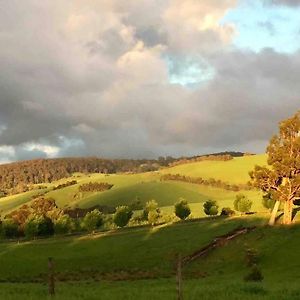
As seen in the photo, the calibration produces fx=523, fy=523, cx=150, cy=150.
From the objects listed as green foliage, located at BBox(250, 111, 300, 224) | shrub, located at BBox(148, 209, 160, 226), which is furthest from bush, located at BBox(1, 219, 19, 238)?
green foliage, located at BBox(250, 111, 300, 224)

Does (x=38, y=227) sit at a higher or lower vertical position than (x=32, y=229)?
higher

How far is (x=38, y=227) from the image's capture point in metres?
146

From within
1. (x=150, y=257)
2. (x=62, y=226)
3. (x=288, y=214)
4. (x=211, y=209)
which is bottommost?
(x=62, y=226)

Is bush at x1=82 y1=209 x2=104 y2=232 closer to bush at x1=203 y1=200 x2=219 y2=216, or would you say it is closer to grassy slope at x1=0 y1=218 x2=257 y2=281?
bush at x1=203 y1=200 x2=219 y2=216

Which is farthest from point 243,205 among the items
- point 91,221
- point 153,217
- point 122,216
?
point 91,221

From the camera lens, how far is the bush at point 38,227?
5719 inches

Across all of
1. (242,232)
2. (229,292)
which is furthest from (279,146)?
(229,292)

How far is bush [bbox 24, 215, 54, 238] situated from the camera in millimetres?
145250

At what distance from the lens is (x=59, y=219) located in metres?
153

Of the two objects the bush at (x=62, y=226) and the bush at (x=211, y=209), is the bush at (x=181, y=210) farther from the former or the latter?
the bush at (x=62, y=226)

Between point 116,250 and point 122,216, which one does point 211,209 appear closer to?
point 122,216

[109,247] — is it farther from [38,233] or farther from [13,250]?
[38,233]

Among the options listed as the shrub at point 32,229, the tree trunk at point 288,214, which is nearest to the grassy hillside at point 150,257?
the tree trunk at point 288,214

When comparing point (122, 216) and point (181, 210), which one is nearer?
point (122, 216)
